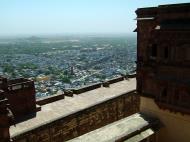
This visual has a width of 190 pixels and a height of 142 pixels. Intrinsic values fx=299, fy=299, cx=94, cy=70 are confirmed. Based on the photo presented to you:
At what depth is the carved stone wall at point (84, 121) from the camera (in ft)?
40.5

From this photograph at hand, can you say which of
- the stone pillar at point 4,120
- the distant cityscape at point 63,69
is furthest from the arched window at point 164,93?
the distant cityscape at point 63,69

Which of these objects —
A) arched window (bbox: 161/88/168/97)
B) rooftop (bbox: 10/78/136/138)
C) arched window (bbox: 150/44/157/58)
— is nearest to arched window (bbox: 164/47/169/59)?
arched window (bbox: 150/44/157/58)

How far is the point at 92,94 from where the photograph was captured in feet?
56.9

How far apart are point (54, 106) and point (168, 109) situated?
693 cm

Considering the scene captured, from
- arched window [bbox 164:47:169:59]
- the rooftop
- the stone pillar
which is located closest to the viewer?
arched window [bbox 164:47:169:59]

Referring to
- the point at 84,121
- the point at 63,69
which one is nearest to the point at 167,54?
the point at 84,121

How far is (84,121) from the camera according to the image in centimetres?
1444

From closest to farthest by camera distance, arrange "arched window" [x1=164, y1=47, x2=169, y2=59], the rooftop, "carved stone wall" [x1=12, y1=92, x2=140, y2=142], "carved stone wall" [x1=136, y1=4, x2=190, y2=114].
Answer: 1. "carved stone wall" [x1=136, y1=4, x2=190, y2=114]
2. "arched window" [x1=164, y1=47, x2=169, y2=59]
3. "carved stone wall" [x1=12, y1=92, x2=140, y2=142]
4. the rooftop

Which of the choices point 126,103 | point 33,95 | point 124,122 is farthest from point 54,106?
point 124,122

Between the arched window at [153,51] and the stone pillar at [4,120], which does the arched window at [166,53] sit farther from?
the stone pillar at [4,120]

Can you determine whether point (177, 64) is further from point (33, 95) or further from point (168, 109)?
point (33, 95)

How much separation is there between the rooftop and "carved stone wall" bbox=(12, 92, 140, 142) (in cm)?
20

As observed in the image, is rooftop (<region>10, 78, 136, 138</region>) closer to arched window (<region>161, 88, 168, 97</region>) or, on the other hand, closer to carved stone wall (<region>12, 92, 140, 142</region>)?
carved stone wall (<region>12, 92, 140, 142</region>)

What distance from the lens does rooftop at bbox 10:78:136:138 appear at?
41.5 ft
